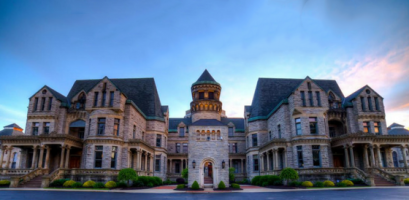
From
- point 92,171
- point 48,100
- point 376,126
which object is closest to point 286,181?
point 376,126

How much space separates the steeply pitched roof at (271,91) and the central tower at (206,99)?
8328mm

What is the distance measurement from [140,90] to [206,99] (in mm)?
13601

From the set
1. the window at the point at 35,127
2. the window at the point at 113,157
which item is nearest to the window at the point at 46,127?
the window at the point at 35,127

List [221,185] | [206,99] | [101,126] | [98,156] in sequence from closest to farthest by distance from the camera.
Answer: [221,185] < [98,156] < [101,126] < [206,99]

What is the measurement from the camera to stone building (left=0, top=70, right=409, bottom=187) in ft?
93.8

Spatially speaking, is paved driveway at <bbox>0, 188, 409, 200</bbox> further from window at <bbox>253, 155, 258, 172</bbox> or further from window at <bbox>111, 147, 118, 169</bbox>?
window at <bbox>253, 155, 258, 172</bbox>

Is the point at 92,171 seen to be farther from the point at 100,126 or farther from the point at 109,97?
the point at 109,97

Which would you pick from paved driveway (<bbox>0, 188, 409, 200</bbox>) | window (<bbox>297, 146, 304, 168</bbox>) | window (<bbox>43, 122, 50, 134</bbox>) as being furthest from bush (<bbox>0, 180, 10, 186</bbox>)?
window (<bbox>297, 146, 304, 168</bbox>)

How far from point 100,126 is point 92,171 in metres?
5.73

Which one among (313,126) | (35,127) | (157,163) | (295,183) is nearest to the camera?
(295,183)

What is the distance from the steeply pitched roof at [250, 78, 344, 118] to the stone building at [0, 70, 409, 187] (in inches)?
13.1

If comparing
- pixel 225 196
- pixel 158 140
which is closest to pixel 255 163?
pixel 158 140

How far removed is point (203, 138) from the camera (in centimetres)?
2750

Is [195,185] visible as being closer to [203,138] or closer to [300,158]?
[203,138]
